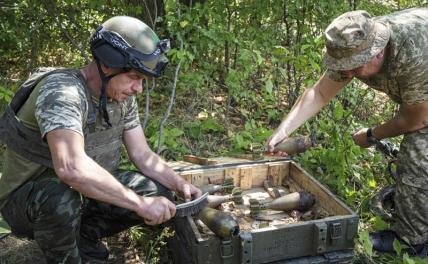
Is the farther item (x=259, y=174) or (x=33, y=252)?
(x=259, y=174)

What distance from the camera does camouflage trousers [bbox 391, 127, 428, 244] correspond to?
3.91 metres

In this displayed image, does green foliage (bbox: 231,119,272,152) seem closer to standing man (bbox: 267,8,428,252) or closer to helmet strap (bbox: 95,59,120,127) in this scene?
standing man (bbox: 267,8,428,252)

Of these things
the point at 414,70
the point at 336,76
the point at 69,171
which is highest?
the point at 414,70

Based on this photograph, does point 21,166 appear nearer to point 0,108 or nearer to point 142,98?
point 0,108

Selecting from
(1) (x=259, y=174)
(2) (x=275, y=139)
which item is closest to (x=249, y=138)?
(1) (x=259, y=174)

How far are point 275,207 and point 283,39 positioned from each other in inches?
137

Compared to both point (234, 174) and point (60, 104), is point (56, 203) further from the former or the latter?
point (234, 174)

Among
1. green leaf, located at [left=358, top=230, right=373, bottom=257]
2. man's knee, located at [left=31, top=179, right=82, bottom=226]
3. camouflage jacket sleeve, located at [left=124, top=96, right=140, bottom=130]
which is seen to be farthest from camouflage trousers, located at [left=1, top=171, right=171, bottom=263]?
green leaf, located at [left=358, top=230, right=373, bottom=257]

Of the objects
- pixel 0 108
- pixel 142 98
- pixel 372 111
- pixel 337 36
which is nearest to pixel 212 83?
pixel 142 98

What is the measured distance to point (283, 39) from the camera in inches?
273

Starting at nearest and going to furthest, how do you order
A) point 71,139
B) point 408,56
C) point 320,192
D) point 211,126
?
point 71,139, point 408,56, point 320,192, point 211,126

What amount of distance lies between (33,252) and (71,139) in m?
1.55

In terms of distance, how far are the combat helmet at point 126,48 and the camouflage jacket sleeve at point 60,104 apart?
213 mm

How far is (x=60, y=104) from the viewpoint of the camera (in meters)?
2.94
